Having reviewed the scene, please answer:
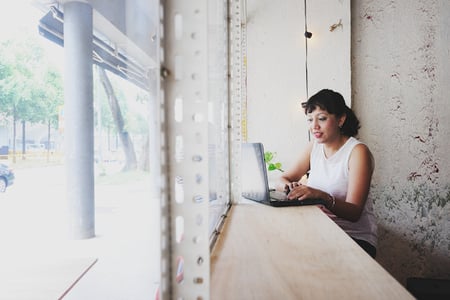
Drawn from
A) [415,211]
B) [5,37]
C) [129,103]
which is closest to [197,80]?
→ [5,37]

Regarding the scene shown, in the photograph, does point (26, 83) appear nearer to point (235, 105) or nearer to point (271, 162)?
point (235, 105)

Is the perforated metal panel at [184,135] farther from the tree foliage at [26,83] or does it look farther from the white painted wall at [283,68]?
the white painted wall at [283,68]

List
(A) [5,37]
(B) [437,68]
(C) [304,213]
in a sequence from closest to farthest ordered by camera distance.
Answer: (C) [304,213] → (A) [5,37] → (B) [437,68]

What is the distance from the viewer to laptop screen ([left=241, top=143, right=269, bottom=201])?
1164mm

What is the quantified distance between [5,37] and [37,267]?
1.11 m

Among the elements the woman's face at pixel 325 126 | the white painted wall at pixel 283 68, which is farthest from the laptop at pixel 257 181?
the white painted wall at pixel 283 68

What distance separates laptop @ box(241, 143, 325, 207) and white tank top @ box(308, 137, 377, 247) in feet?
0.61

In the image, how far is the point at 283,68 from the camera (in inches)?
85.0

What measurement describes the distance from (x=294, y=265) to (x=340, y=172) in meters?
0.85

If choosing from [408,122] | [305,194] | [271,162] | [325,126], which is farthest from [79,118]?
[408,122]

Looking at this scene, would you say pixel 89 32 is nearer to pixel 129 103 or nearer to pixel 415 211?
pixel 129 103

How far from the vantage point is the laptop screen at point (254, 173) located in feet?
3.82

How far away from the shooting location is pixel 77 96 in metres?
2.73

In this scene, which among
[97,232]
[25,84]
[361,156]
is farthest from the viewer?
[97,232]
